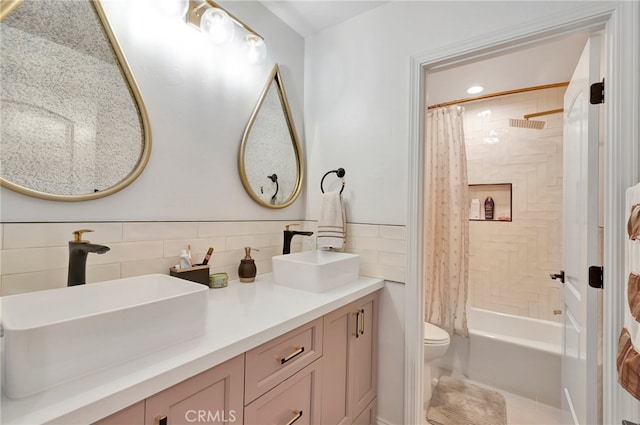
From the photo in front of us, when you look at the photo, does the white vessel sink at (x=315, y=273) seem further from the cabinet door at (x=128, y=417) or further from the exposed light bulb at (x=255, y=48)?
the exposed light bulb at (x=255, y=48)

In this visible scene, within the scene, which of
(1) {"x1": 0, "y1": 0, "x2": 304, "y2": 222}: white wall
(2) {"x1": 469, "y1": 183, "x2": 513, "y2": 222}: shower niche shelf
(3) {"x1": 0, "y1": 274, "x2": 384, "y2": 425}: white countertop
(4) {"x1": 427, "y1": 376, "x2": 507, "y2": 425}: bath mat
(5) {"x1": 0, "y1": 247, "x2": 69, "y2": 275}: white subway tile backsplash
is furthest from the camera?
(2) {"x1": 469, "y1": 183, "x2": 513, "y2": 222}: shower niche shelf

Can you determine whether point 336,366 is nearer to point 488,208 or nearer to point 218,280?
point 218,280

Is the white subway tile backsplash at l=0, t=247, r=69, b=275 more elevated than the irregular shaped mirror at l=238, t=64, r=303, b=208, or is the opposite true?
the irregular shaped mirror at l=238, t=64, r=303, b=208

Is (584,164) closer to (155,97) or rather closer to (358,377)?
(358,377)

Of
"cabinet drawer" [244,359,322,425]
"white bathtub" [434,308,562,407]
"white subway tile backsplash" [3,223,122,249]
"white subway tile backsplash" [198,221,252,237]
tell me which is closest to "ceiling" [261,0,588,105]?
"white subway tile backsplash" [198,221,252,237]

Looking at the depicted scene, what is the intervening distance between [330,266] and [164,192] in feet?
2.67

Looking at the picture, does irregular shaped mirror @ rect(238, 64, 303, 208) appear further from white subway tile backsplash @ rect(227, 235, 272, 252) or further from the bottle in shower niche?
the bottle in shower niche

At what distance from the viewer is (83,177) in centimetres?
105

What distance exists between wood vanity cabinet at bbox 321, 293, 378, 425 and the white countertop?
12 centimetres

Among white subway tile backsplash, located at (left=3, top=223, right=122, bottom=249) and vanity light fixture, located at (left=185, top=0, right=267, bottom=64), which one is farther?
vanity light fixture, located at (left=185, top=0, right=267, bottom=64)

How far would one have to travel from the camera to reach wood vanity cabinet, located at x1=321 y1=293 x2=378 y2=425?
126cm

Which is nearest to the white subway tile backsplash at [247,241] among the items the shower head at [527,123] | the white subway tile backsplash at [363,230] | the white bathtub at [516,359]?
the white subway tile backsplash at [363,230]

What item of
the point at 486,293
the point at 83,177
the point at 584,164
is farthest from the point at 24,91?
the point at 486,293

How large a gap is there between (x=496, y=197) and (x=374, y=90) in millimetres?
1888
